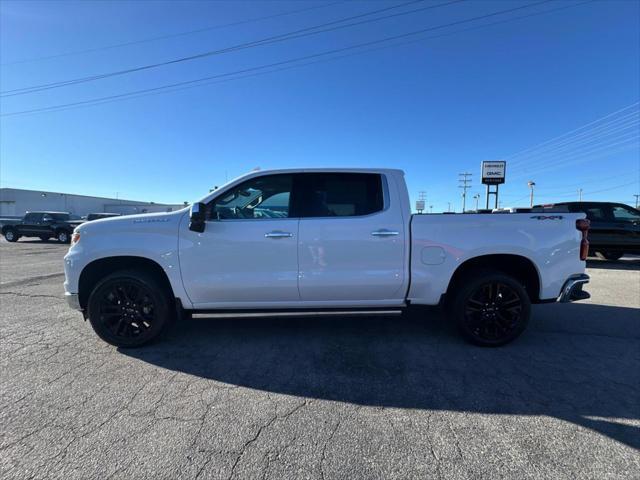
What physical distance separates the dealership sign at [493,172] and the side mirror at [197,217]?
77.7 ft

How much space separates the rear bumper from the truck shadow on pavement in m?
0.60

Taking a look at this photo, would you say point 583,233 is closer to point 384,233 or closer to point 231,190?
point 384,233

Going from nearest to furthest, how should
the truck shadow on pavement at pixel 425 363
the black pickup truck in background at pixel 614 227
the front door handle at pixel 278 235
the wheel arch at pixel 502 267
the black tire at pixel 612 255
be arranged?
the truck shadow on pavement at pixel 425 363 → the front door handle at pixel 278 235 → the wheel arch at pixel 502 267 → the black pickup truck in background at pixel 614 227 → the black tire at pixel 612 255

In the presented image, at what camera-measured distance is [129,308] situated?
3.79 meters

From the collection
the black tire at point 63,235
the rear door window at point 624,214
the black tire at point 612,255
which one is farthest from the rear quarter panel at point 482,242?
the black tire at point 63,235

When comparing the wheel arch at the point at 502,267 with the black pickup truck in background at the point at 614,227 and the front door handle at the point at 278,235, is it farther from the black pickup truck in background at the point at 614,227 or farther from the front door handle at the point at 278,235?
the black pickup truck in background at the point at 614,227

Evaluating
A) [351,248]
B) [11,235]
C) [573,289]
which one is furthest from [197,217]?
[11,235]

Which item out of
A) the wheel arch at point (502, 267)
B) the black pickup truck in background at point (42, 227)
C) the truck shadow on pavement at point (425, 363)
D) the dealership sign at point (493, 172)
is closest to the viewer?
the truck shadow on pavement at point (425, 363)

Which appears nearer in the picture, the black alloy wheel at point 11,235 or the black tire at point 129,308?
the black tire at point 129,308

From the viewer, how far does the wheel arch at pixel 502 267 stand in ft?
12.8

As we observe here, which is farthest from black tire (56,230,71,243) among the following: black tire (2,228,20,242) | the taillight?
the taillight

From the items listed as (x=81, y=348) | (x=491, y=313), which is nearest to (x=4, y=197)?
(x=81, y=348)

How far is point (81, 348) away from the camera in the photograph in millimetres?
3844

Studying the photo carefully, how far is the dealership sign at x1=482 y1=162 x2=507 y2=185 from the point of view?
2319 cm
